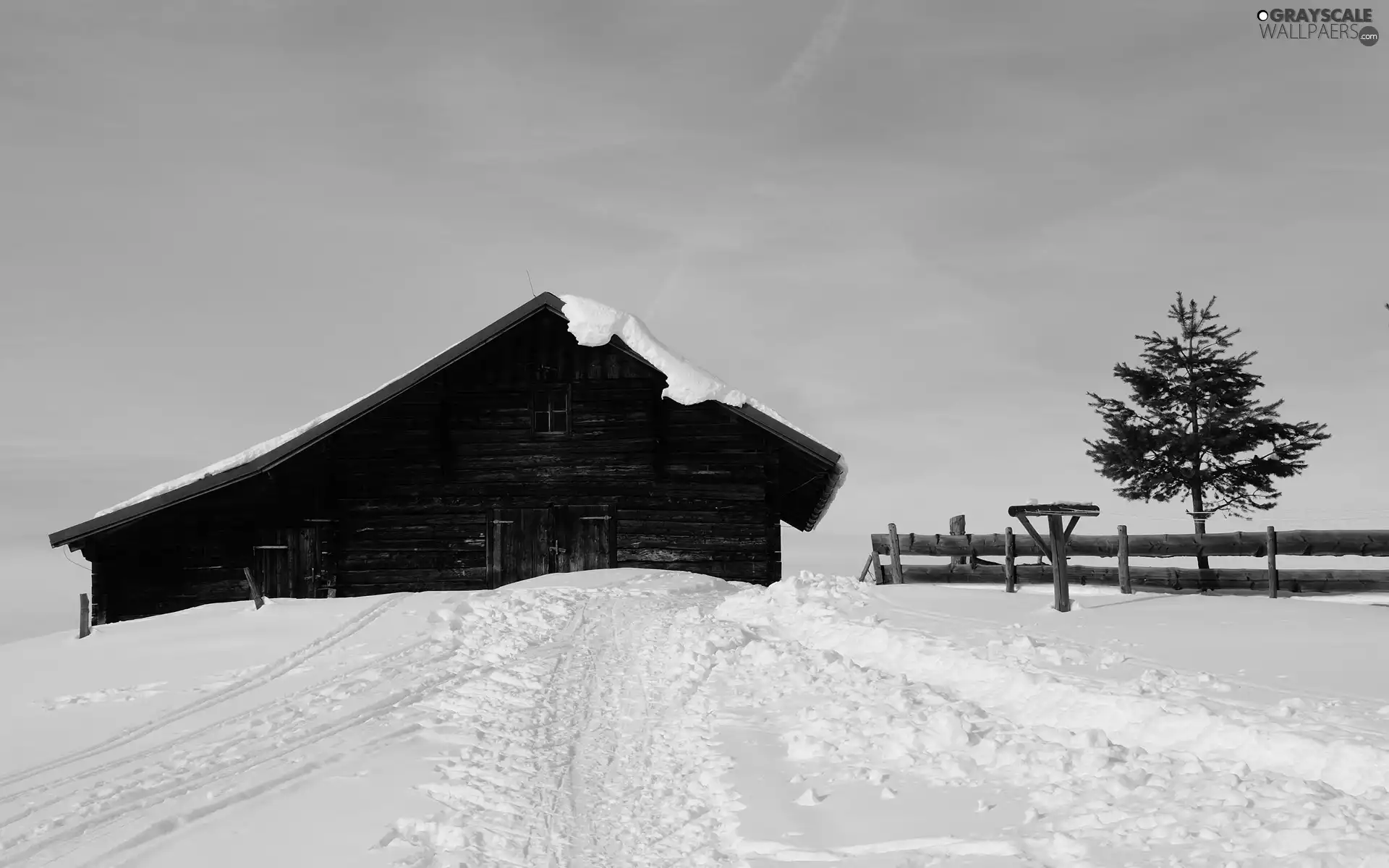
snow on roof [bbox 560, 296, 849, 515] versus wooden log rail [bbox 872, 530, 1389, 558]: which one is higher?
snow on roof [bbox 560, 296, 849, 515]

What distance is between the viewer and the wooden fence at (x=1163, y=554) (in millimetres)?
14492

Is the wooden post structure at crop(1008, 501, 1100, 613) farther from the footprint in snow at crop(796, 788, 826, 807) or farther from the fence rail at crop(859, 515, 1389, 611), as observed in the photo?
the footprint in snow at crop(796, 788, 826, 807)

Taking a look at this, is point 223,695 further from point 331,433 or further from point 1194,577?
point 1194,577

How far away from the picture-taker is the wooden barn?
18.5m

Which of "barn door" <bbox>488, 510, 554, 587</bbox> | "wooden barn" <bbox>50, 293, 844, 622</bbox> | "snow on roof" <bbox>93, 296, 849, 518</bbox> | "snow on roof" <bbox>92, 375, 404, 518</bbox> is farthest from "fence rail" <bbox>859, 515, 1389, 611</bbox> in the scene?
"snow on roof" <bbox>92, 375, 404, 518</bbox>

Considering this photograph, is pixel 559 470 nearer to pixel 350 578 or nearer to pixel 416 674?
pixel 350 578

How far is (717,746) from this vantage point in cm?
638

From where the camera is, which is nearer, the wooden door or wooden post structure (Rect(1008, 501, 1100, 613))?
wooden post structure (Rect(1008, 501, 1100, 613))

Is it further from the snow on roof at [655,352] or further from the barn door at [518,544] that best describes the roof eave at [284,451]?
the barn door at [518,544]

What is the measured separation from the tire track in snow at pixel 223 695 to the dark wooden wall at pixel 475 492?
527 centimetres

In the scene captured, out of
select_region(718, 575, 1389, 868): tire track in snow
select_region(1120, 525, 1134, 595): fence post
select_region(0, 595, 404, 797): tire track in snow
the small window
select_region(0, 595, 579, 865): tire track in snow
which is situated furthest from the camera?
the small window

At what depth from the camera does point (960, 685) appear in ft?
27.0

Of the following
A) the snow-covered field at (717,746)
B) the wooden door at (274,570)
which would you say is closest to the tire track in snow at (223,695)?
the snow-covered field at (717,746)

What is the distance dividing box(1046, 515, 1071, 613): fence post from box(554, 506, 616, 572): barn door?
29.2 feet
